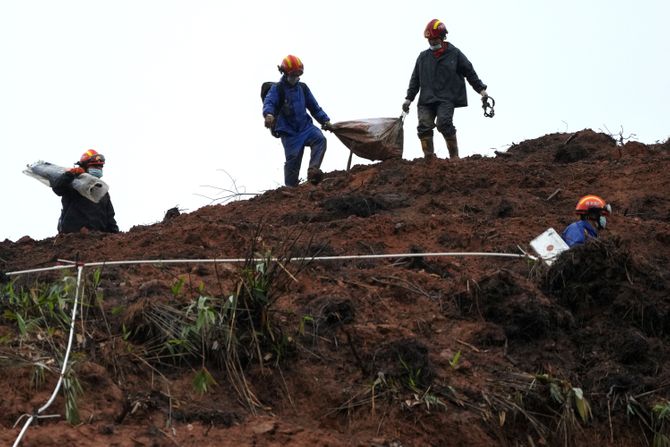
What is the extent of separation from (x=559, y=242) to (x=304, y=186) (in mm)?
4182

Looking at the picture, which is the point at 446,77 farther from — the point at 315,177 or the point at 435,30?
the point at 315,177

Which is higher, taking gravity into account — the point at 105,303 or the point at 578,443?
the point at 105,303

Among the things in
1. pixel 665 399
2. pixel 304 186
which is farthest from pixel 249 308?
pixel 304 186

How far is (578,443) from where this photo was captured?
727 cm

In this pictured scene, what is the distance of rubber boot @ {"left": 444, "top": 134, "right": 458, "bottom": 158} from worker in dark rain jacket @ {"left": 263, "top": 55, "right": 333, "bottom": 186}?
1323 millimetres

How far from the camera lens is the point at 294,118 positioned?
13.2 metres

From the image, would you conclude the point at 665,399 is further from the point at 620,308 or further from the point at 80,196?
the point at 80,196

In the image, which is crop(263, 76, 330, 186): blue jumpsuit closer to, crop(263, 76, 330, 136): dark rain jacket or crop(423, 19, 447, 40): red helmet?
crop(263, 76, 330, 136): dark rain jacket

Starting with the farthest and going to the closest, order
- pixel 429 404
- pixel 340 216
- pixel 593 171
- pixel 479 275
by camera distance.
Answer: pixel 593 171 → pixel 340 216 → pixel 479 275 → pixel 429 404

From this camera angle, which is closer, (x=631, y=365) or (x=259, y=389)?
(x=259, y=389)

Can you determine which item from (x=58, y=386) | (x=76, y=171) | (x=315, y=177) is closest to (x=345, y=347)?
(x=58, y=386)

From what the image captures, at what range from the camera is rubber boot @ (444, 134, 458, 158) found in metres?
13.6

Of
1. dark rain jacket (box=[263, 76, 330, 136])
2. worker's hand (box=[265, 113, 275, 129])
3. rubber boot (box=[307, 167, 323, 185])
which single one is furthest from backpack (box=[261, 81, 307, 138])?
rubber boot (box=[307, 167, 323, 185])

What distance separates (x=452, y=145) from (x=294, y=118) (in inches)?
67.5
